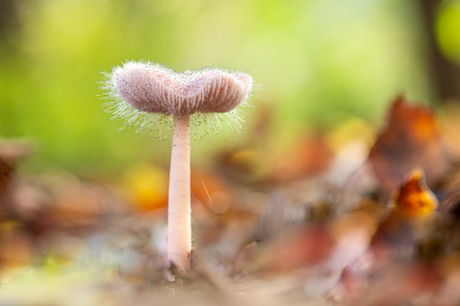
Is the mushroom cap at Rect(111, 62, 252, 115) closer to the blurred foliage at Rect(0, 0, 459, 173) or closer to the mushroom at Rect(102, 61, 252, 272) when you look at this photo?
the mushroom at Rect(102, 61, 252, 272)

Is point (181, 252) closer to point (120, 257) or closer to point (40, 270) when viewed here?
point (120, 257)

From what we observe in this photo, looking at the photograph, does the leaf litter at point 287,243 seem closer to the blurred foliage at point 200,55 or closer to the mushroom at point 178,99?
the mushroom at point 178,99

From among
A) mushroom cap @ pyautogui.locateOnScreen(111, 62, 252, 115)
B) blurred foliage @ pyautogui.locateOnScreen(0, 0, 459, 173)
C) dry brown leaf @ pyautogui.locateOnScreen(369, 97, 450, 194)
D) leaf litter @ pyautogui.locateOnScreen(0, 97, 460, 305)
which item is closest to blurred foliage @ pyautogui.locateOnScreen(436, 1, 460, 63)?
blurred foliage @ pyautogui.locateOnScreen(0, 0, 459, 173)

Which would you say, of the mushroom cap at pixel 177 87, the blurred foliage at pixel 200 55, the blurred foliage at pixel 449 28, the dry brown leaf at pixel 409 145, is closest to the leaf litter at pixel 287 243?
the dry brown leaf at pixel 409 145

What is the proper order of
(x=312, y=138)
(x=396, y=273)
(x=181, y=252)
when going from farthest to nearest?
(x=312, y=138), (x=181, y=252), (x=396, y=273)

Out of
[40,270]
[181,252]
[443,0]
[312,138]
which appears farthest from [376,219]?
[443,0]

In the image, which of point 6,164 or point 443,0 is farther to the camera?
point 443,0
